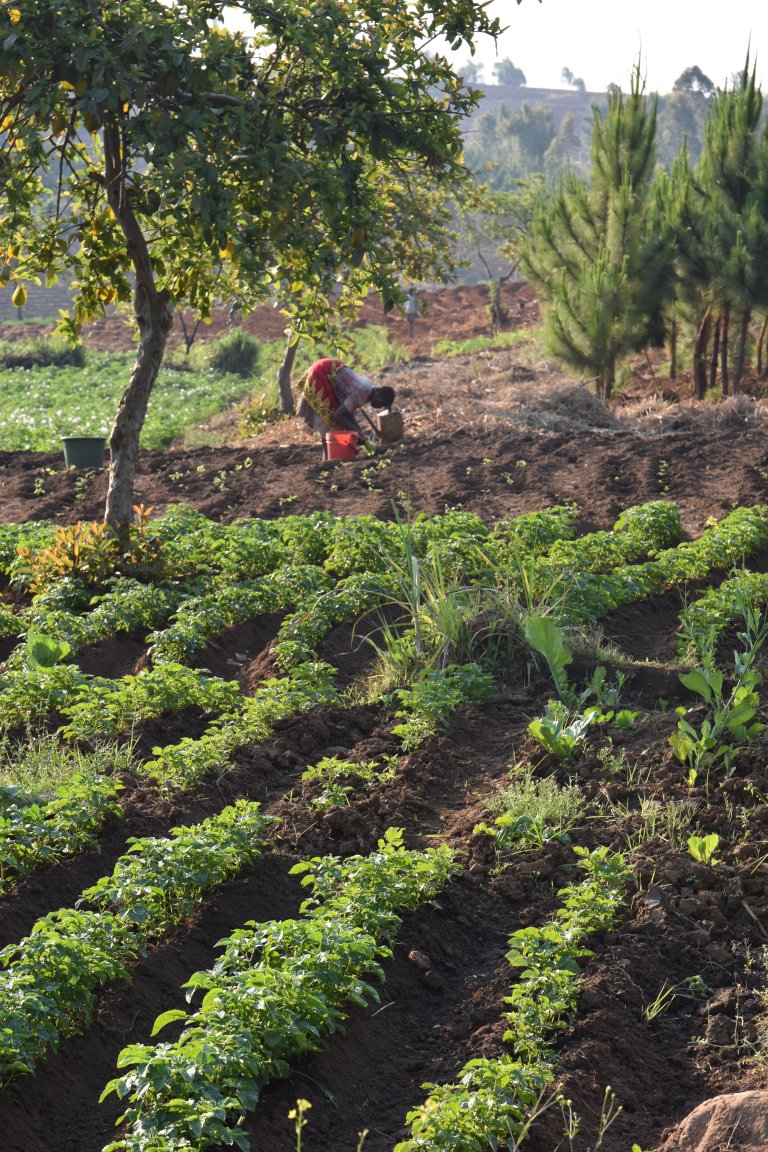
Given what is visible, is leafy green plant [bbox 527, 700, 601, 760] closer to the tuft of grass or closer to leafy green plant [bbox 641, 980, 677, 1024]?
leafy green plant [bbox 641, 980, 677, 1024]

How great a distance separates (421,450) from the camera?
13.3 m

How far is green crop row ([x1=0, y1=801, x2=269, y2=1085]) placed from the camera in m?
3.31

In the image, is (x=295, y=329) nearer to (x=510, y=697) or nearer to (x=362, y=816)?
(x=510, y=697)

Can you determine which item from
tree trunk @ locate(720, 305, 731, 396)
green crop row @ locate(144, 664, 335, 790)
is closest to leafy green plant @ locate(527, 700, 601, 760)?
green crop row @ locate(144, 664, 335, 790)

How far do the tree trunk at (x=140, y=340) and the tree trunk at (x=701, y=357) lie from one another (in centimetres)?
1156

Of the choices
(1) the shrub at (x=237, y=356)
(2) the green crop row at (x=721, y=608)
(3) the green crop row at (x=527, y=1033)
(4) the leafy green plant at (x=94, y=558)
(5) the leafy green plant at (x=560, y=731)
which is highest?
(1) the shrub at (x=237, y=356)

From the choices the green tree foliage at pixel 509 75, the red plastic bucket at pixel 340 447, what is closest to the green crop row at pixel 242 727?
the red plastic bucket at pixel 340 447

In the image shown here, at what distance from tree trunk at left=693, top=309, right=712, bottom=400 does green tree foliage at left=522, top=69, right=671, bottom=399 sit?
0.62m

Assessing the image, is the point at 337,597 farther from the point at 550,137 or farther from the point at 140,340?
the point at 550,137

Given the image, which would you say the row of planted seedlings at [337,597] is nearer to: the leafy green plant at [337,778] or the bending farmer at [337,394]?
the leafy green plant at [337,778]

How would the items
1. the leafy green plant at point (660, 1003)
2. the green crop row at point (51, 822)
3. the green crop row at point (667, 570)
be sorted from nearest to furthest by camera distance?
the leafy green plant at point (660, 1003), the green crop row at point (51, 822), the green crop row at point (667, 570)

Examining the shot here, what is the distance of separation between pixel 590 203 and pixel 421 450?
7407 millimetres

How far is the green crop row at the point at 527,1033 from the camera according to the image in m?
3.02

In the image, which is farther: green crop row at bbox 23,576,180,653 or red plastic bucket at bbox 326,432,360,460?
red plastic bucket at bbox 326,432,360,460
